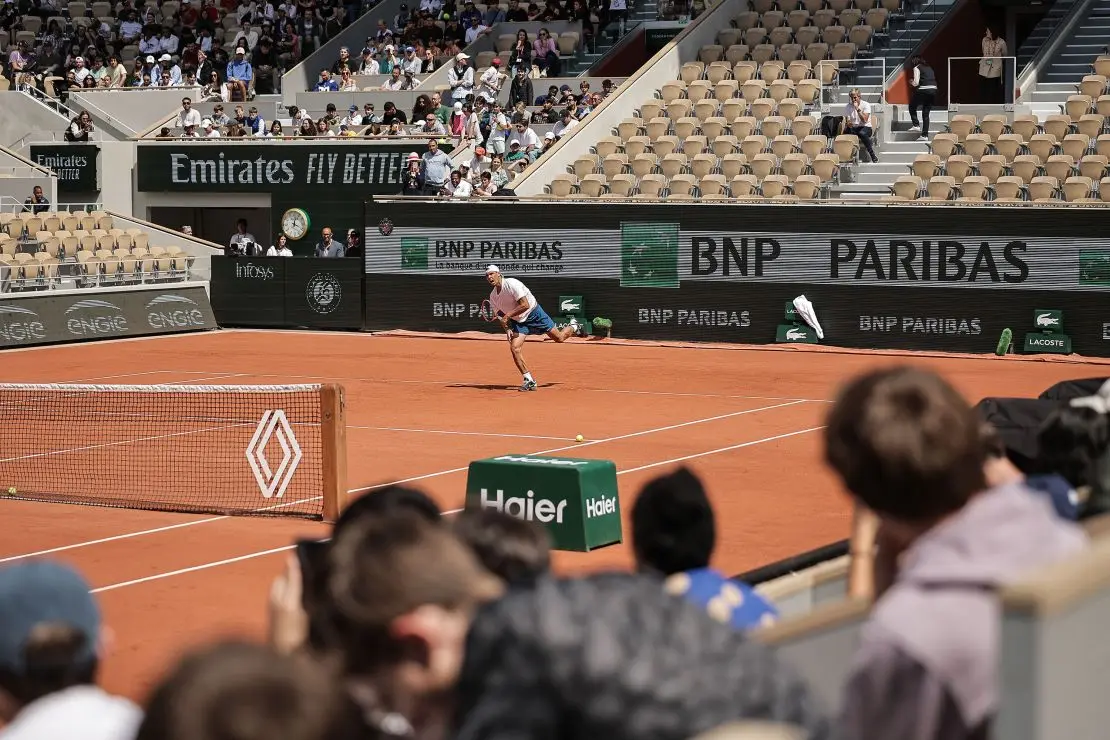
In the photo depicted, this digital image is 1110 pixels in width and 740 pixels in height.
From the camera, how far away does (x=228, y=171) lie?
124ft

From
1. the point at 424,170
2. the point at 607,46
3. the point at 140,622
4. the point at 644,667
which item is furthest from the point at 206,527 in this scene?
the point at 607,46

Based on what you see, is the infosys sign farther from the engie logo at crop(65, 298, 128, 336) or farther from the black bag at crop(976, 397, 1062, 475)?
the black bag at crop(976, 397, 1062, 475)

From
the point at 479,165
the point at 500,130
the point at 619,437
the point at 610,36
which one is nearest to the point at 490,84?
the point at 500,130

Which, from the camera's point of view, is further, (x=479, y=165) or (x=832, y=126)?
(x=479, y=165)

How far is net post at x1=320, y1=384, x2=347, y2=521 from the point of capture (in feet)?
41.4

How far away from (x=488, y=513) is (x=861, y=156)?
2865 centimetres

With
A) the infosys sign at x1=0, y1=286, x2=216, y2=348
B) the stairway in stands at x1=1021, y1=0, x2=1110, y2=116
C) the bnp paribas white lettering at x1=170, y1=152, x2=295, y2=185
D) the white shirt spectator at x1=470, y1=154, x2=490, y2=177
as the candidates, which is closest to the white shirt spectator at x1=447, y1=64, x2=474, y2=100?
the white shirt spectator at x1=470, y1=154, x2=490, y2=177

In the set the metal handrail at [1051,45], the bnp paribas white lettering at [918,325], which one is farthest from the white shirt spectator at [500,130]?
the metal handrail at [1051,45]

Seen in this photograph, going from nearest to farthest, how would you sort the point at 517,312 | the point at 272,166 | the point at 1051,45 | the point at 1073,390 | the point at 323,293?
the point at 1073,390 < the point at 517,312 < the point at 1051,45 < the point at 323,293 < the point at 272,166

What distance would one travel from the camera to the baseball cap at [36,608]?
3.06 metres

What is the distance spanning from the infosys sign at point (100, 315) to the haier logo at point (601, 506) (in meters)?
21.3

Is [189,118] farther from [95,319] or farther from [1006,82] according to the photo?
[1006,82]

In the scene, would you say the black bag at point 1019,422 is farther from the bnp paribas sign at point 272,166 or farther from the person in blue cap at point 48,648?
the bnp paribas sign at point 272,166

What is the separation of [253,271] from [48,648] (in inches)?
1254
